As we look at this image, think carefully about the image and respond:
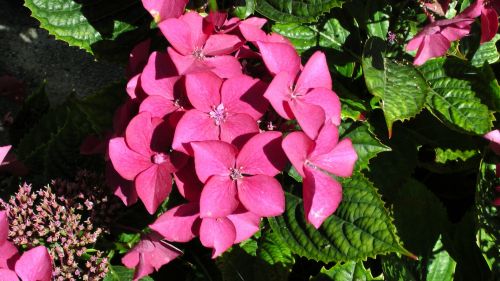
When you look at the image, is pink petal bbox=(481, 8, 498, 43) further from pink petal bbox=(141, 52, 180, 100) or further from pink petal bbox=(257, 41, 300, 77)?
pink petal bbox=(141, 52, 180, 100)

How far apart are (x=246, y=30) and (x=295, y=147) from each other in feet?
0.93

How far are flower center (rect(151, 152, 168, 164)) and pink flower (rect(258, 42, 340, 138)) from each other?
23cm

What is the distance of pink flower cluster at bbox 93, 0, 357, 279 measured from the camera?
1.12 meters

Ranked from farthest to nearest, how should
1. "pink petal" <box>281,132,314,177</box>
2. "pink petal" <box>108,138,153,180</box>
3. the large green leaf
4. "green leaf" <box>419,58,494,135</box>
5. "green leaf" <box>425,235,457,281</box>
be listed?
1. "green leaf" <box>425,235,457,281</box>
2. "green leaf" <box>419,58,494,135</box>
3. the large green leaf
4. "pink petal" <box>108,138,153,180</box>
5. "pink petal" <box>281,132,314,177</box>

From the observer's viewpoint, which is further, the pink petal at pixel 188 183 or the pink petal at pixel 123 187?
the pink petal at pixel 123 187

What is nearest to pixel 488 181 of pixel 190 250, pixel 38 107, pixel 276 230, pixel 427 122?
pixel 427 122

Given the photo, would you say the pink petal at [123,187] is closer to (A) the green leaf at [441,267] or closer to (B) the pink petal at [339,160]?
(B) the pink petal at [339,160]

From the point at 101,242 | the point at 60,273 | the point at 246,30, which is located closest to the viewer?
the point at 246,30

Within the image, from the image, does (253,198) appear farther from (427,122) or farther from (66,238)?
(427,122)

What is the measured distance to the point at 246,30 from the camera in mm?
1244

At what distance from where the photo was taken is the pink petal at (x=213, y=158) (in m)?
1.08

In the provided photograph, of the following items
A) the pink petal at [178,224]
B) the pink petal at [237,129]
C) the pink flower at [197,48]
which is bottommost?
the pink petal at [178,224]

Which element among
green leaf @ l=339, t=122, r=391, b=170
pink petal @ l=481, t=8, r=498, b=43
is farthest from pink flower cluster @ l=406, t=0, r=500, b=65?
green leaf @ l=339, t=122, r=391, b=170

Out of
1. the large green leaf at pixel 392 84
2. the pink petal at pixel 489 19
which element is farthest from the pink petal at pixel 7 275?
the pink petal at pixel 489 19
